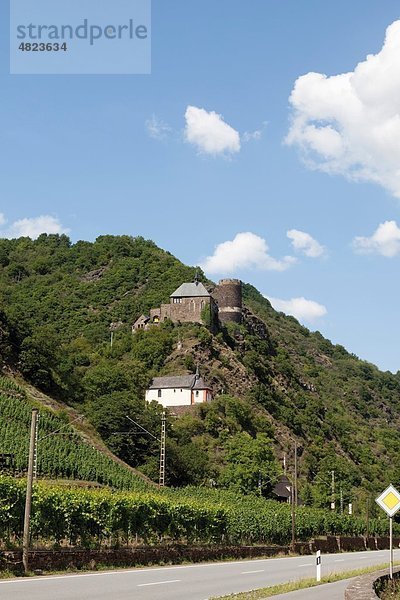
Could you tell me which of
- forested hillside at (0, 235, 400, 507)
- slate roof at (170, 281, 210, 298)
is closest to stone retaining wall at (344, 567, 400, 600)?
forested hillside at (0, 235, 400, 507)

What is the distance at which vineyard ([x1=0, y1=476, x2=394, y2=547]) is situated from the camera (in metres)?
29.9

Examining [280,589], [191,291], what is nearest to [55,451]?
[280,589]

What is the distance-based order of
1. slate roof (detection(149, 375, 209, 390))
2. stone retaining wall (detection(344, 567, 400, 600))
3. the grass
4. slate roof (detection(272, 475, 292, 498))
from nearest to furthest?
stone retaining wall (detection(344, 567, 400, 600))
the grass
slate roof (detection(272, 475, 292, 498))
slate roof (detection(149, 375, 209, 390))

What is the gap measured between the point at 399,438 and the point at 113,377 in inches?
3259

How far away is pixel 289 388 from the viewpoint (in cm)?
14512

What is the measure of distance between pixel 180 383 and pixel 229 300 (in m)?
42.9

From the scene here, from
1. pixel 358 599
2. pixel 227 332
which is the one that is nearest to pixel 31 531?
pixel 358 599

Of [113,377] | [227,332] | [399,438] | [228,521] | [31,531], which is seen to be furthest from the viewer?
[399,438]

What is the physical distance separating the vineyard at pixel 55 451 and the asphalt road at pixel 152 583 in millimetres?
27654

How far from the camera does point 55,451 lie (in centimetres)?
6181

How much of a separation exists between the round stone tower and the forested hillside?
12.2 feet

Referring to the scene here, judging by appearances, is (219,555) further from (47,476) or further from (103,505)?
(47,476)

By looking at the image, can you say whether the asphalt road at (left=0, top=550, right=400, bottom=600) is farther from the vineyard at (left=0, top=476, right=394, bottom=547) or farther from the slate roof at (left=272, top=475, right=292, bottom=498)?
the slate roof at (left=272, top=475, right=292, bottom=498)

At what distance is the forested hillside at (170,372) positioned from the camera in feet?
271
